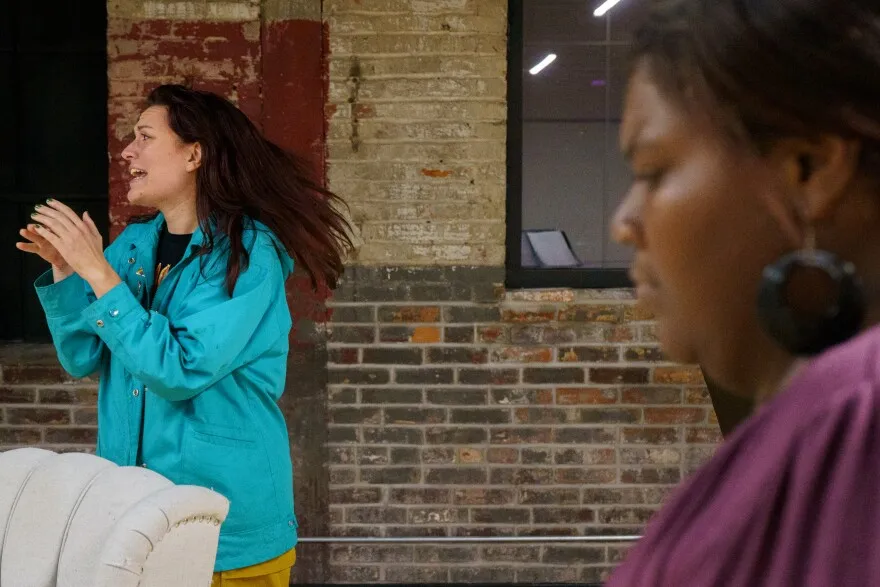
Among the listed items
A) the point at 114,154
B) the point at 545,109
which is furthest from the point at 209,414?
the point at 545,109

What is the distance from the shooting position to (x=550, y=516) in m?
3.99

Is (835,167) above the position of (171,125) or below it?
below

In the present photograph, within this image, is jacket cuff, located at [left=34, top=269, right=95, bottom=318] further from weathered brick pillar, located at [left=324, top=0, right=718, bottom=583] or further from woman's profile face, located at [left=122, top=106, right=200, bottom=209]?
weathered brick pillar, located at [left=324, top=0, right=718, bottom=583]

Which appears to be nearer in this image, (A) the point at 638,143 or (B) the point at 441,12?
(A) the point at 638,143

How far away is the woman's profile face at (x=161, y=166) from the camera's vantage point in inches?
91.0

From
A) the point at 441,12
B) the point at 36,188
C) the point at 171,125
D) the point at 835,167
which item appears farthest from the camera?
the point at 36,188

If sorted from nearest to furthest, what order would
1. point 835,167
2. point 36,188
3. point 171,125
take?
point 835,167 → point 171,125 → point 36,188

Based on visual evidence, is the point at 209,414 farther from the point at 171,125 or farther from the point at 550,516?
the point at 550,516

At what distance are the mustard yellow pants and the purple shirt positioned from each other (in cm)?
189

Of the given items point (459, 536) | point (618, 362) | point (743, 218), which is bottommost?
point (459, 536)

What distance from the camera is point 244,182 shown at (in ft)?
7.59

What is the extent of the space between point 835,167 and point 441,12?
3.56 m

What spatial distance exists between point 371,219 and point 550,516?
4.86 ft

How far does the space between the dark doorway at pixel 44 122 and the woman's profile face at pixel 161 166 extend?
1.99m
